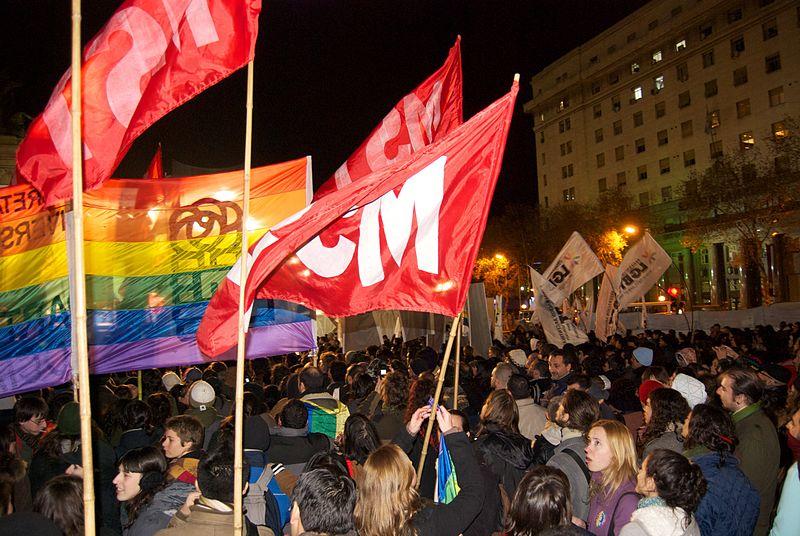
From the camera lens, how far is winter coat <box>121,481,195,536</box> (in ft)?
12.0

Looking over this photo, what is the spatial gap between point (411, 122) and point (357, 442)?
15.4 feet

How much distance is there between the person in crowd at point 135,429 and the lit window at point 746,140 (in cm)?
5473

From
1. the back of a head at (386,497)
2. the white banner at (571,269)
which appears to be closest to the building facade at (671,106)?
the white banner at (571,269)

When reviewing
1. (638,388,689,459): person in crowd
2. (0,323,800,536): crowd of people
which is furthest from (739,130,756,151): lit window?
(638,388,689,459): person in crowd

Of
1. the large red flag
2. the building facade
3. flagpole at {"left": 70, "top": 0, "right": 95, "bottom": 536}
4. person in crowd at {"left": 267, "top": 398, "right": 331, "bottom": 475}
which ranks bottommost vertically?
person in crowd at {"left": 267, "top": 398, "right": 331, "bottom": 475}

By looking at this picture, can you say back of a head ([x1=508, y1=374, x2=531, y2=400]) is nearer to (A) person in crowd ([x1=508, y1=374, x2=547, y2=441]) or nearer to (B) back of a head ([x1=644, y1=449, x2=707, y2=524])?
(A) person in crowd ([x1=508, y1=374, x2=547, y2=441])

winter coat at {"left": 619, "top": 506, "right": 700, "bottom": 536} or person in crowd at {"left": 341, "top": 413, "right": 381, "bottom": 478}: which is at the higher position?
person in crowd at {"left": 341, "top": 413, "right": 381, "bottom": 478}

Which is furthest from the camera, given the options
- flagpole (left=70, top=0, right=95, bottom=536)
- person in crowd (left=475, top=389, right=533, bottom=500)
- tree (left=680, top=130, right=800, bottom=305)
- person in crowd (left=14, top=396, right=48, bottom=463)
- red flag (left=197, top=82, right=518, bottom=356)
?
tree (left=680, top=130, right=800, bottom=305)

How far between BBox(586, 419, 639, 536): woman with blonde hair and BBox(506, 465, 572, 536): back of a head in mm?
958

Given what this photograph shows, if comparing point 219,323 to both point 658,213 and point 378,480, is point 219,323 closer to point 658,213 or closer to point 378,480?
point 378,480

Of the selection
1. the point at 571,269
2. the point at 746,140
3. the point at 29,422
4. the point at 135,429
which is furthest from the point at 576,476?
the point at 746,140

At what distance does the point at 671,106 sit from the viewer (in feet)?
196

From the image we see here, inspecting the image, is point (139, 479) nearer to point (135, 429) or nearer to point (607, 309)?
point (135, 429)

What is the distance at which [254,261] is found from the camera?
4105 millimetres
